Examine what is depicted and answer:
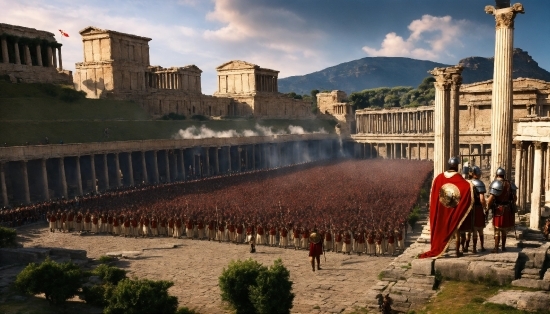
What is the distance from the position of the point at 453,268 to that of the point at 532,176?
14.5m

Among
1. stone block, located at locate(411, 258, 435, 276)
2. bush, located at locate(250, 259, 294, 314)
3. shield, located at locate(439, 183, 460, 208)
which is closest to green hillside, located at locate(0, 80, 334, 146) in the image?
bush, located at locate(250, 259, 294, 314)

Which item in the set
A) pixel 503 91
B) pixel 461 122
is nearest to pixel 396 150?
pixel 461 122

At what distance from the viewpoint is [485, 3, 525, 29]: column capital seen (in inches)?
650

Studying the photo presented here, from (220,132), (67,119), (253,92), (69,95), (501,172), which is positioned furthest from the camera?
(253,92)

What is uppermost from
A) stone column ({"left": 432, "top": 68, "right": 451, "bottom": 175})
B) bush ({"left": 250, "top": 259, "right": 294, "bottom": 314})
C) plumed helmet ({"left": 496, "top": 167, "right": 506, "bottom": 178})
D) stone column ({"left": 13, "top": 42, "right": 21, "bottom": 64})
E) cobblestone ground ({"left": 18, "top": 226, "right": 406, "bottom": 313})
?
stone column ({"left": 13, "top": 42, "right": 21, "bottom": 64})

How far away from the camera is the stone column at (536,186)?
17.8 m

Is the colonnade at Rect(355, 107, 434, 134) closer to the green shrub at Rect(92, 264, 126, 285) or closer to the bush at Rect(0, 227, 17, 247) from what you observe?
the bush at Rect(0, 227, 17, 247)

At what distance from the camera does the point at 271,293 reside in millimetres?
12656

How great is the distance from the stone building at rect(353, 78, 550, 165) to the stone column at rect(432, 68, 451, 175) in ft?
70.3

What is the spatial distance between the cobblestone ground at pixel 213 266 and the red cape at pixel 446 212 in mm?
2816

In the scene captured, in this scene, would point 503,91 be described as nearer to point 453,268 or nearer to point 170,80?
point 453,268

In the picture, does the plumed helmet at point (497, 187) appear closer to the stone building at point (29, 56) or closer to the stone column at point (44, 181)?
the stone column at point (44, 181)

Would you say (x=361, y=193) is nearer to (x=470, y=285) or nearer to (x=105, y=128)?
(x=470, y=285)

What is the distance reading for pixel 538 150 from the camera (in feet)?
58.1
